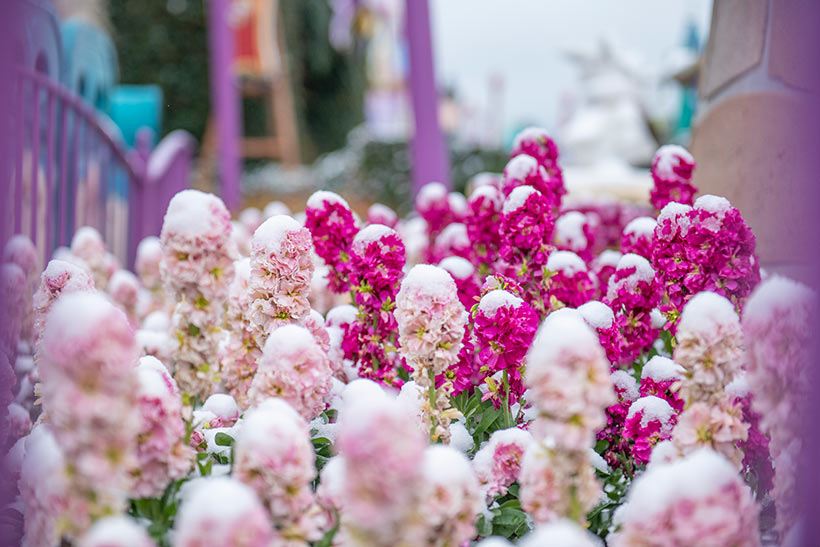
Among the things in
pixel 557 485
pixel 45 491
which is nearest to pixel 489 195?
pixel 557 485

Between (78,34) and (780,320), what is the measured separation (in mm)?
3693

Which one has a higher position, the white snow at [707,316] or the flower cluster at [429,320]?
the flower cluster at [429,320]

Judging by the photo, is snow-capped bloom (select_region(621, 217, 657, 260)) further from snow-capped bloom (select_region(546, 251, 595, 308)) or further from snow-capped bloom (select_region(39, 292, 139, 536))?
snow-capped bloom (select_region(39, 292, 139, 536))

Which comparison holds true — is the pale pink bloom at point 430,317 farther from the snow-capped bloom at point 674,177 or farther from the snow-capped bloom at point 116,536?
the snow-capped bloom at point 674,177

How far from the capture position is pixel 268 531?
79 centimetres

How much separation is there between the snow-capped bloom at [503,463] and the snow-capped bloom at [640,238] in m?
0.64

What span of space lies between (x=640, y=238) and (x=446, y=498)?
1032 millimetres

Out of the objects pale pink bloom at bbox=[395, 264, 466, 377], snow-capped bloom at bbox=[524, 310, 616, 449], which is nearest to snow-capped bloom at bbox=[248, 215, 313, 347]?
pale pink bloom at bbox=[395, 264, 466, 377]

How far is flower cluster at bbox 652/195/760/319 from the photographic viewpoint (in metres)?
1.28

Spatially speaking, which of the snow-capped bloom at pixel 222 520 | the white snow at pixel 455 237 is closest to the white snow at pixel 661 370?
the white snow at pixel 455 237

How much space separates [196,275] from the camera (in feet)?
4.44

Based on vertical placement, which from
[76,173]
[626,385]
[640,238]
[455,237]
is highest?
[76,173]

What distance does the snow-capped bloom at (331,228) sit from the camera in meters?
1.61

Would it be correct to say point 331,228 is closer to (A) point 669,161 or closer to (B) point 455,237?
(B) point 455,237
